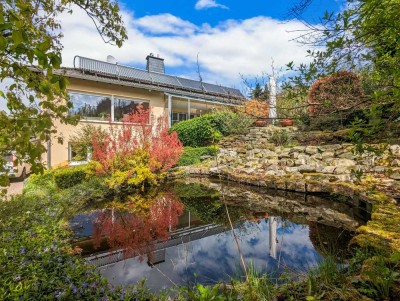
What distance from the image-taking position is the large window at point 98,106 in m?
12.9

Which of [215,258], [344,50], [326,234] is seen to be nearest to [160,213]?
[215,258]

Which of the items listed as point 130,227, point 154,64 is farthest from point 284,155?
point 154,64

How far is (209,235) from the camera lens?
4.84m

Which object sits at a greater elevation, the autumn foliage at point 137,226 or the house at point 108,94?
the house at point 108,94

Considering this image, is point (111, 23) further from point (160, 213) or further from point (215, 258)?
point (160, 213)

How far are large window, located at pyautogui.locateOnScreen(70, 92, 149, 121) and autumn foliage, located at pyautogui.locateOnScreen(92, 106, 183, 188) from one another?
414cm

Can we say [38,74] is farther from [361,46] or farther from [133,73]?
[133,73]

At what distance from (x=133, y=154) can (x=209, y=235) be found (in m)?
4.78

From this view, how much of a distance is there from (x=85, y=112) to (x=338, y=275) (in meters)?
13.4

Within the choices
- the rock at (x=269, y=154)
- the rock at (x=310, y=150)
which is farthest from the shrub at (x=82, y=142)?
the rock at (x=310, y=150)

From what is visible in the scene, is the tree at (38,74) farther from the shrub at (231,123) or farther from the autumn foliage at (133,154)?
the shrub at (231,123)

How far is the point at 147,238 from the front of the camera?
183 inches

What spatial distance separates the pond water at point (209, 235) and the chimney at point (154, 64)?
13772mm

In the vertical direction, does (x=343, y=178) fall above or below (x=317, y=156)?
Answer: below
